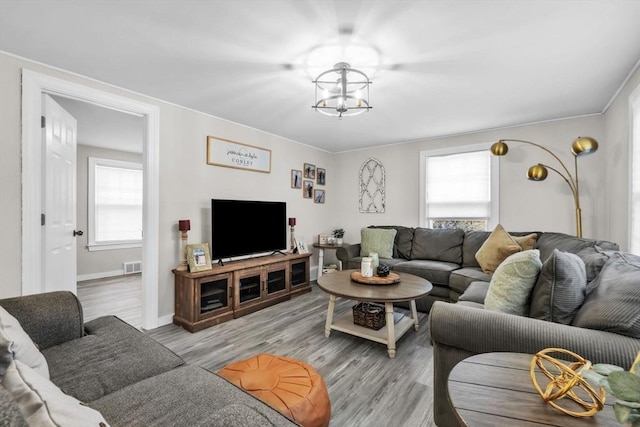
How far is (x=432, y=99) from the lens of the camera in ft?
9.58

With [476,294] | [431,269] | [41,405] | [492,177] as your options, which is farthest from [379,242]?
[41,405]

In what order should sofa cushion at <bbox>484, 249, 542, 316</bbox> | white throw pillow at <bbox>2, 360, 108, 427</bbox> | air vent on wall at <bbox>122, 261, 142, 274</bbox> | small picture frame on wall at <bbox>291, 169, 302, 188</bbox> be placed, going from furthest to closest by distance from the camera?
1. air vent on wall at <bbox>122, 261, 142, 274</bbox>
2. small picture frame on wall at <bbox>291, 169, 302, 188</bbox>
3. sofa cushion at <bbox>484, 249, 542, 316</bbox>
4. white throw pillow at <bbox>2, 360, 108, 427</bbox>

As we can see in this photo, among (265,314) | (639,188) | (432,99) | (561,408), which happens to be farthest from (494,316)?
(265,314)

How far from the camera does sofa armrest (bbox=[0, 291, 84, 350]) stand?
1.46 m

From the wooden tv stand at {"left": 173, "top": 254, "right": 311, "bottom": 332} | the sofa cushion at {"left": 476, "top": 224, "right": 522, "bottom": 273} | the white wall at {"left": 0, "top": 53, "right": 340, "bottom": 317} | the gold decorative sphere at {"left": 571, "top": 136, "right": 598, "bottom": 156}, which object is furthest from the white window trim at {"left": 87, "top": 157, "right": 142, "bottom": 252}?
the gold decorative sphere at {"left": 571, "top": 136, "right": 598, "bottom": 156}

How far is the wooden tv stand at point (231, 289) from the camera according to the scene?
2961 millimetres

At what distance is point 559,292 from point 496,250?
72.1 inches

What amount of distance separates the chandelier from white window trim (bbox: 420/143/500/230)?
6.55ft

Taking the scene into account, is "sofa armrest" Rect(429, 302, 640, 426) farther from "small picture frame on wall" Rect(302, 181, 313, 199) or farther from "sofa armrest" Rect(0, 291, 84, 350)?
"small picture frame on wall" Rect(302, 181, 313, 199)

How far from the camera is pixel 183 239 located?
315 cm

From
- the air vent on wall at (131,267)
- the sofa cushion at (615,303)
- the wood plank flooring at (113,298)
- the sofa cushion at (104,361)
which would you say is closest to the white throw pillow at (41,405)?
the sofa cushion at (104,361)

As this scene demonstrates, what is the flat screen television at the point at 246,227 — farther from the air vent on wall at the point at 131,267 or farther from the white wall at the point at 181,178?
the air vent on wall at the point at 131,267

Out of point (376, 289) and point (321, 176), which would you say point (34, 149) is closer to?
point (376, 289)

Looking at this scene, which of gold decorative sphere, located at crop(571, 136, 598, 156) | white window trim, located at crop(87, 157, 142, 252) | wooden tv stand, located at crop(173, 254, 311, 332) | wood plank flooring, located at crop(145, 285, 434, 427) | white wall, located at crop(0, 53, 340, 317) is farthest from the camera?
white window trim, located at crop(87, 157, 142, 252)
